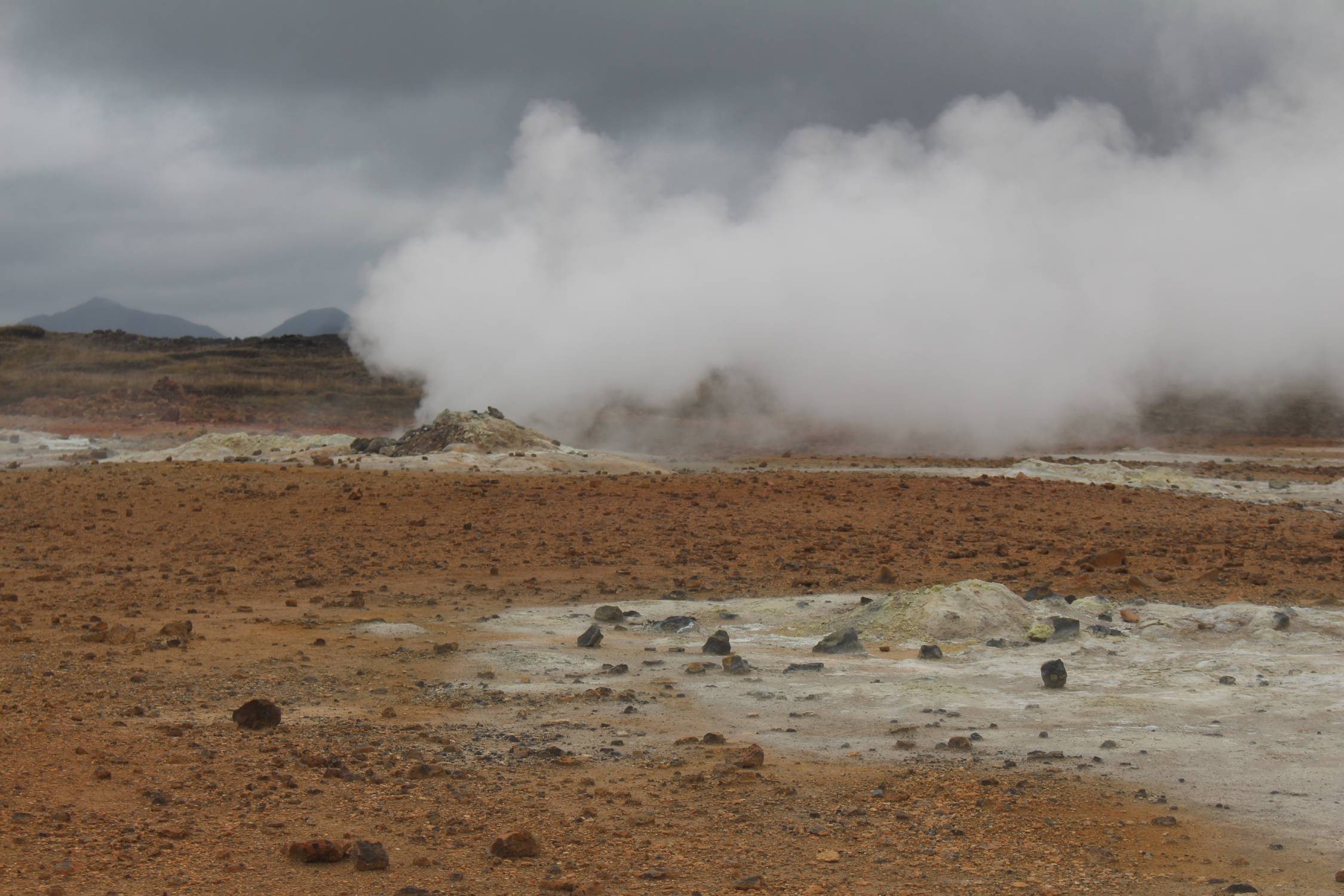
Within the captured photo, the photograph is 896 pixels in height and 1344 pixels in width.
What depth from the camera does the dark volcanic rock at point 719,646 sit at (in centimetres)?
1030

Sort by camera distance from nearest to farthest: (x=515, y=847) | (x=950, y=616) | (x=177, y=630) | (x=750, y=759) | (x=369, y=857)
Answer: (x=369, y=857)
(x=515, y=847)
(x=750, y=759)
(x=177, y=630)
(x=950, y=616)

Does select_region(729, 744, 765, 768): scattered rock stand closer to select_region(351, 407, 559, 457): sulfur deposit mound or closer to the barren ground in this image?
the barren ground

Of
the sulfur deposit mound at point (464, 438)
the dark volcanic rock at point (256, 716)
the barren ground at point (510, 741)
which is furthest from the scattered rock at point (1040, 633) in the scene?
the sulfur deposit mound at point (464, 438)

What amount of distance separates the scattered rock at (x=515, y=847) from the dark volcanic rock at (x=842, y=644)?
204 inches

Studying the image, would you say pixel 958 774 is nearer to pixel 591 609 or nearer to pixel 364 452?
pixel 591 609

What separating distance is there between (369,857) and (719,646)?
209 inches

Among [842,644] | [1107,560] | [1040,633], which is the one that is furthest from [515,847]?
[1107,560]

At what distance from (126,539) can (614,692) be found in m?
11.5

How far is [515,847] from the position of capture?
5.50m

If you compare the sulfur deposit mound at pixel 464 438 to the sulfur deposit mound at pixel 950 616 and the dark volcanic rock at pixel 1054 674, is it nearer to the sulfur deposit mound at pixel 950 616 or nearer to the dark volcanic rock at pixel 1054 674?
the sulfur deposit mound at pixel 950 616

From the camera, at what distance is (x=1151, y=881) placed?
204 inches

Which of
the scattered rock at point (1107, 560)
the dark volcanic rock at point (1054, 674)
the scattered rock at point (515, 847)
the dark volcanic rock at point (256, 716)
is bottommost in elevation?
the scattered rock at point (515, 847)

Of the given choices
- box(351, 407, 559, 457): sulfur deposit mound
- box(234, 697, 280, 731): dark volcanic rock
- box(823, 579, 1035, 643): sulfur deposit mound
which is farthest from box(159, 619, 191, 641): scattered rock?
box(351, 407, 559, 457): sulfur deposit mound

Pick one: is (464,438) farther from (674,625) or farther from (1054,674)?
(1054,674)
